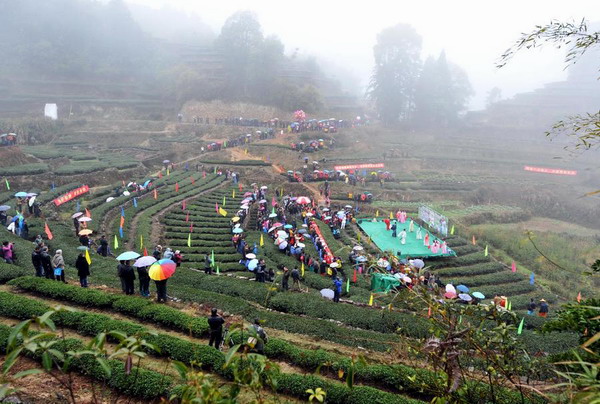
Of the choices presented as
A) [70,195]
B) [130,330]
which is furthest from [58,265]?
[70,195]

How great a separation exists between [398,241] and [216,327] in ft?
66.4

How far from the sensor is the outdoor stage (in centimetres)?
2606

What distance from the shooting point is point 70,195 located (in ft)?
102

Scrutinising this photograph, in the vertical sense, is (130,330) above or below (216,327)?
below

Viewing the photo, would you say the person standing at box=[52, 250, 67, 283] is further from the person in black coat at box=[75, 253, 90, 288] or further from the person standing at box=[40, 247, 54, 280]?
the person in black coat at box=[75, 253, 90, 288]

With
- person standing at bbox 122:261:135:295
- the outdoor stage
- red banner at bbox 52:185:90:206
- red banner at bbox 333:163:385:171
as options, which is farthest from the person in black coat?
red banner at bbox 333:163:385:171

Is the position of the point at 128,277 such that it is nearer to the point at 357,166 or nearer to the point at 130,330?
the point at 130,330

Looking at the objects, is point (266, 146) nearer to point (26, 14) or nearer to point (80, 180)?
point (80, 180)

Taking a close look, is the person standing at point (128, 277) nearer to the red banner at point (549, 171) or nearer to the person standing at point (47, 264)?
the person standing at point (47, 264)

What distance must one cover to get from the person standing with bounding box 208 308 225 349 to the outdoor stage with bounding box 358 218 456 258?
15.2 metres

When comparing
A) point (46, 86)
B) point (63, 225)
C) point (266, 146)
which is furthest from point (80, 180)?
point (46, 86)

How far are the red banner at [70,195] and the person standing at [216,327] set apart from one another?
78.8ft

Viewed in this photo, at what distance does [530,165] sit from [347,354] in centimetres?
5320

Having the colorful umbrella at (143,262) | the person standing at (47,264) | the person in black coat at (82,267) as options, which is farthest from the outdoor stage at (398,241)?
the person standing at (47,264)
